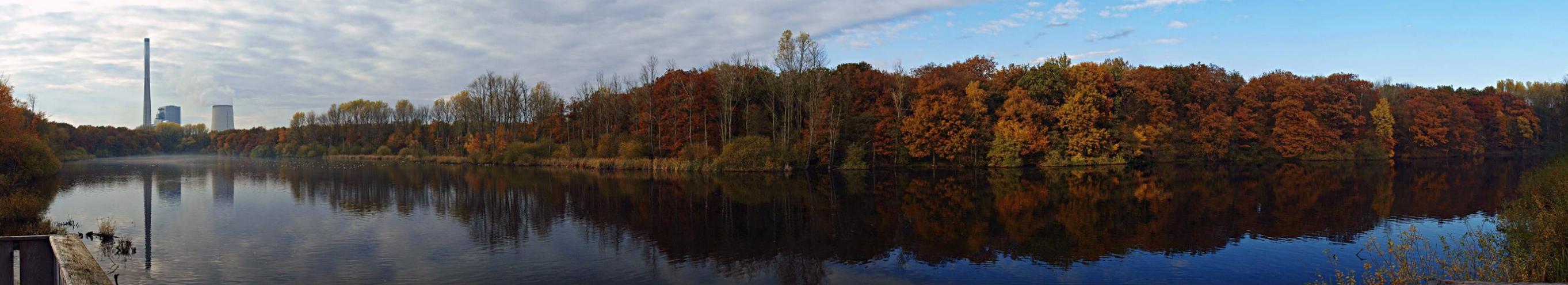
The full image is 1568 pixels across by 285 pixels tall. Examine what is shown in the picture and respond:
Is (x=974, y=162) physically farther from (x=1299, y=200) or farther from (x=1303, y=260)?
(x=1303, y=260)

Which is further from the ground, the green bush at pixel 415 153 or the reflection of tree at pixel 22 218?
the green bush at pixel 415 153

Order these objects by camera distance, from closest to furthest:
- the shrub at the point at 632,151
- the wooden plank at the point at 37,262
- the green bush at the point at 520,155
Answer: the wooden plank at the point at 37,262
the shrub at the point at 632,151
the green bush at the point at 520,155

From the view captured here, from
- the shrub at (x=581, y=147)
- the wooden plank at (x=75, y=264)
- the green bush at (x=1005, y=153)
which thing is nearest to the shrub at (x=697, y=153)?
the shrub at (x=581, y=147)

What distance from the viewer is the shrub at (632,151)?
4756 cm

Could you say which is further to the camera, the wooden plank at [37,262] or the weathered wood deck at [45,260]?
the wooden plank at [37,262]

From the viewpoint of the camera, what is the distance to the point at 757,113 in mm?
46406

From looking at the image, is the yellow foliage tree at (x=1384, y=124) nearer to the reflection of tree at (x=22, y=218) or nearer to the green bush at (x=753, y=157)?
the green bush at (x=753, y=157)

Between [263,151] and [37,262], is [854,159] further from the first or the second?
[263,151]

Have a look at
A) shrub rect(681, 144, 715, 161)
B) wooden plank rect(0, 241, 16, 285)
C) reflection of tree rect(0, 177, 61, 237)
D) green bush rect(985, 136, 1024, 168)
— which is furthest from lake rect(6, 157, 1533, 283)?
green bush rect(985, 136, 1024, 168)

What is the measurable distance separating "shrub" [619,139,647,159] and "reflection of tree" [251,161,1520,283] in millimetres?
7566

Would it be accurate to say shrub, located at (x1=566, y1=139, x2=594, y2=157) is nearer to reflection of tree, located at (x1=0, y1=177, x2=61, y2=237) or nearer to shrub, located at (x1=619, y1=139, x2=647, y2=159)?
shrub, located at (x1=619, y1=139, x2=647, y2=159)

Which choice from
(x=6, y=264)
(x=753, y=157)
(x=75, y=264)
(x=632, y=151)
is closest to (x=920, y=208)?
(x=75, y=264)

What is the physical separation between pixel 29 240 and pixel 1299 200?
2865 cm

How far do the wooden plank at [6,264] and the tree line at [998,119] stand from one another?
35216 mm
